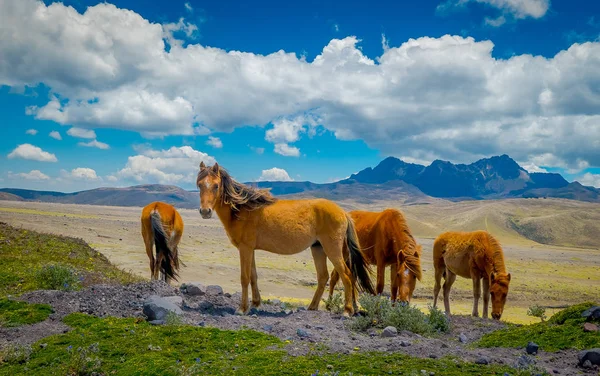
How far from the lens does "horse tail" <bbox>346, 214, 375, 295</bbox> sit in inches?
432

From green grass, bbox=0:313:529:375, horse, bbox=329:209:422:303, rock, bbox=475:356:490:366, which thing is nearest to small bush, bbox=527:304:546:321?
horse, bbox=329:209:422:303

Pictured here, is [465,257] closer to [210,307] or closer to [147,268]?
[210,307]

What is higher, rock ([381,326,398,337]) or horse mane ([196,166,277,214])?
horse mane ([196,166,277,214])

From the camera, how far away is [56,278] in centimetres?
1069

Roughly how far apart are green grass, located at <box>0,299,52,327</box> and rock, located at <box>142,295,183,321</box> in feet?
6.95

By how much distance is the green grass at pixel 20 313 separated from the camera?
830 centimetres

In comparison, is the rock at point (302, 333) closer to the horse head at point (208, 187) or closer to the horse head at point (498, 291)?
the horse head at point (208, 187)

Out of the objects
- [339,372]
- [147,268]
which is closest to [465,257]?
[339,372]

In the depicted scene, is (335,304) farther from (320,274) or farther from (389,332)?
(389,332)

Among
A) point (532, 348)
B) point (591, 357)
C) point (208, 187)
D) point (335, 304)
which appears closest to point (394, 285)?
point (335, 304)

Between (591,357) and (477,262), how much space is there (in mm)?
8089

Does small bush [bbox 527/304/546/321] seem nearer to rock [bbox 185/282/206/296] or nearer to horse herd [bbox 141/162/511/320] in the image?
horse herd [bbox 141/162/511/320]

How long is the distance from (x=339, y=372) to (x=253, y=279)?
5.23 meters

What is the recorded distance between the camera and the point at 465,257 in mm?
14828
